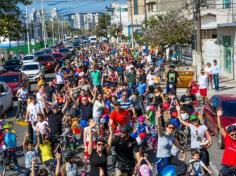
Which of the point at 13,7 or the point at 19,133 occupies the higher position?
the point at 13,7

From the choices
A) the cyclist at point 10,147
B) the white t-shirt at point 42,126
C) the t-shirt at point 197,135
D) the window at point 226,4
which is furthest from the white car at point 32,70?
the t-shirt at point 197,135

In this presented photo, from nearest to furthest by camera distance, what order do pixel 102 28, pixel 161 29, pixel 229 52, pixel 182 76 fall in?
pixel 182 76
pixel 229 52
pixel 161 29
pixel 102 28

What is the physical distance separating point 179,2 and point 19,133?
1693 inches

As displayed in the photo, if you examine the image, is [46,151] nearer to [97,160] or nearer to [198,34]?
[97,160]

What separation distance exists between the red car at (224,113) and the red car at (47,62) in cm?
3175

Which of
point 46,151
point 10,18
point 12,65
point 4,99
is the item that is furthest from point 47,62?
point 46,151

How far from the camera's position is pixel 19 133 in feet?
66.7

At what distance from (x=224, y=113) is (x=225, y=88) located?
14.4 meters

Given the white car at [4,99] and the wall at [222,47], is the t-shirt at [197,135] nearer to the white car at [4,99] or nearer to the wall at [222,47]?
the white car at [4,99]

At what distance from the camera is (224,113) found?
52.5 ft

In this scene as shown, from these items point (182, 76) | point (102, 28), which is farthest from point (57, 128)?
point (102, 28)

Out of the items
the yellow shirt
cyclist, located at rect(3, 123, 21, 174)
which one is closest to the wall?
cyclist, located at rect(3, 123, 21, 174)

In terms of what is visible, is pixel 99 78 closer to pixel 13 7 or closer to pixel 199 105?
pixel 199 105

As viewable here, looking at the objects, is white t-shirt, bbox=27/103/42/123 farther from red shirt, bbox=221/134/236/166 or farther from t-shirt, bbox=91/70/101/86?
t-shirt, bbox=91/70/101/86
